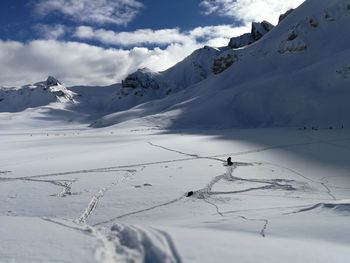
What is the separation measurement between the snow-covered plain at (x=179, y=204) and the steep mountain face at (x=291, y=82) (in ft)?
69.5

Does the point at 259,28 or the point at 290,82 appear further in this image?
the point at 259,28

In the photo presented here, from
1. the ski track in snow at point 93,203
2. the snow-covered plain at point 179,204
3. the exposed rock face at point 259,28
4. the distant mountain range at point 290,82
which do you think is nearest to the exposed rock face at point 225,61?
the distant mountain range at point 290,82

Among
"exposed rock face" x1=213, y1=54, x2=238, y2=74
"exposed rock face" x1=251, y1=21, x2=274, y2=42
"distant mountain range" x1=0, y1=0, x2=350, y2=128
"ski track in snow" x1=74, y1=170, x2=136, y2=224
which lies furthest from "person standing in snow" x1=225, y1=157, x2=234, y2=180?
"exposed rock face" x1=251, y1=21, x2=274, y2=42

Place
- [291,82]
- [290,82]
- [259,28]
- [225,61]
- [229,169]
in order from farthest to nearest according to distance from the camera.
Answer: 1. [259,28]
2. [225,61]
3. [290,82]
4. [291,82]
5. [229,169]

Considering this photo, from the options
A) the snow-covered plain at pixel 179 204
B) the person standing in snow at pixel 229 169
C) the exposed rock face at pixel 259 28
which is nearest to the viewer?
the snow-covered plain at pixel 179 204

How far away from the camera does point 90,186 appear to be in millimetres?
12859

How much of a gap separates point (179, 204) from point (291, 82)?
142 feet

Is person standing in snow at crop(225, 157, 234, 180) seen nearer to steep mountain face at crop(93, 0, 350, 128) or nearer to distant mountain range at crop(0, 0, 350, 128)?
distant mountain range at crop(0, 0, 350, 128)

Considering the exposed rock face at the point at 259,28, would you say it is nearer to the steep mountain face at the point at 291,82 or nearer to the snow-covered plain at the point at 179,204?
the steep mountain face at the point at 291,82

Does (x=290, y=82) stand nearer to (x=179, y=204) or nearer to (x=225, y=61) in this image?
(x=225, y=61)

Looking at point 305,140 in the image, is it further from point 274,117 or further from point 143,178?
point 274,117

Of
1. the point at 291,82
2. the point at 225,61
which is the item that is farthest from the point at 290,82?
the point at 225,61

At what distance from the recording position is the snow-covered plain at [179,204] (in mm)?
5645

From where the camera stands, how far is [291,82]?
51.4 metres
